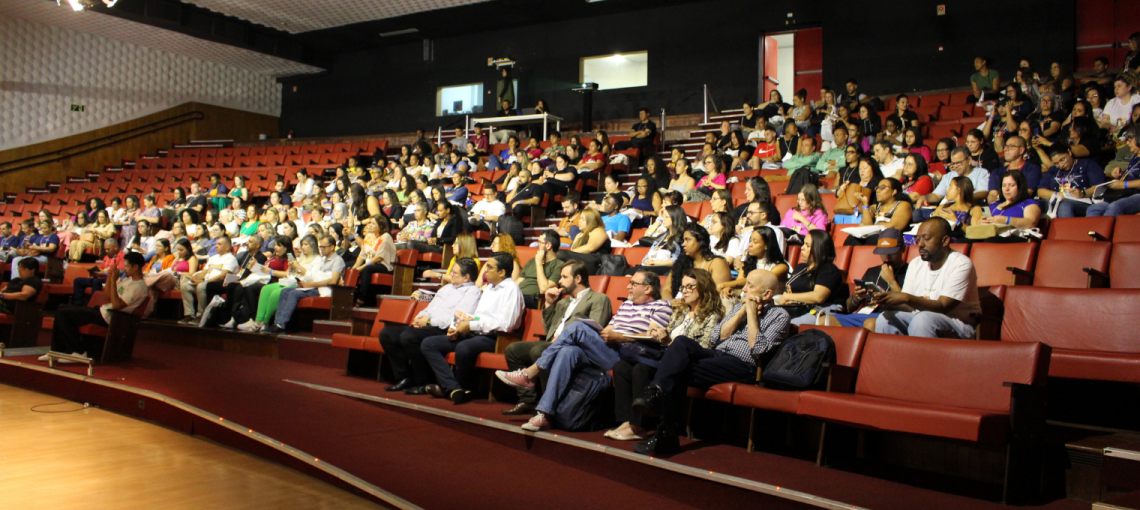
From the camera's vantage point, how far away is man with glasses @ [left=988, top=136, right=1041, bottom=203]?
14.0 feet

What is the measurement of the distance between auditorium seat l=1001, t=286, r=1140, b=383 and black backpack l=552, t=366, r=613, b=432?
1.49 meters

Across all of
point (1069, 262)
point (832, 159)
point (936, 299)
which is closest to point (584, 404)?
point (936, 299)

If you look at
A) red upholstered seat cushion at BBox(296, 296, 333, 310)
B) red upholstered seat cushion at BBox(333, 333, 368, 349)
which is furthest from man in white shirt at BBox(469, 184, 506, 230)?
red upholstered seat cushion at BBox(333, 333, 368, 349)

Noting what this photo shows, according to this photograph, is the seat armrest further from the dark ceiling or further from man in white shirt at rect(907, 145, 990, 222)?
the dark ceiling

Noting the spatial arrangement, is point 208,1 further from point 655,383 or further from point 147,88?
point 655,383

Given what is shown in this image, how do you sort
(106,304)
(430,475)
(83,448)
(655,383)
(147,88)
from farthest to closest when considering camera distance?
(147,88), (106,304), (83,448), (655,383), (430,475)

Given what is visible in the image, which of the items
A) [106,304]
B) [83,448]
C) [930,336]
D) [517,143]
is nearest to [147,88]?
[517,143]

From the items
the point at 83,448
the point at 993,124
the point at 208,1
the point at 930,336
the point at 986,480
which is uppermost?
the point at 208,1

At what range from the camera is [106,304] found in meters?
4.90

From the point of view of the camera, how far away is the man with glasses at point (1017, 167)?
4.28m

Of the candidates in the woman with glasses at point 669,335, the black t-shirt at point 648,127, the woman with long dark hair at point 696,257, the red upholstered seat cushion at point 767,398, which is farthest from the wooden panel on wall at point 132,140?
the red upholstered seat cushion at point 767,398

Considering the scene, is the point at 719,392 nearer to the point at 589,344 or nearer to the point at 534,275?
the point at 589,344

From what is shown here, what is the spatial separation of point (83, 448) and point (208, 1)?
30.7 feet

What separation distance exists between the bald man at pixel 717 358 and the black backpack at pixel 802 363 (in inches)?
4.0
